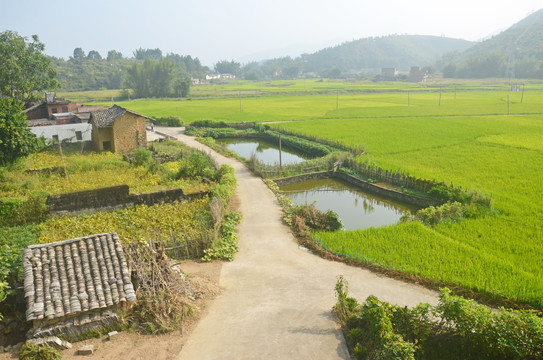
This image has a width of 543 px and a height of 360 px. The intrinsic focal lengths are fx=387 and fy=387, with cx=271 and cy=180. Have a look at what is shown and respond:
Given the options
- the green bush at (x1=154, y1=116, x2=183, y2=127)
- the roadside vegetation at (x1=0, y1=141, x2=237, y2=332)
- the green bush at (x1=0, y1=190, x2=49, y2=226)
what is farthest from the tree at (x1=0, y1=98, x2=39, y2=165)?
the green bush at (x1=154, y1=116, x2=183, y2=127)

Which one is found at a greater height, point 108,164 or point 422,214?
point 108,164

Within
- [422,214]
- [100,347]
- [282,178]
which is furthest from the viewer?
[282,178]

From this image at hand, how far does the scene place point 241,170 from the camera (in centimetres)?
2430

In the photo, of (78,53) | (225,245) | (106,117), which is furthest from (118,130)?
(78,53)

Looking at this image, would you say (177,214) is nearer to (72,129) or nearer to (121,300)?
(121,300)

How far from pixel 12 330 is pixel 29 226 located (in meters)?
7.04

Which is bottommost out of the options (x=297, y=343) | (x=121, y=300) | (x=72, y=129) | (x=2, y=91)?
(x=297, y=343)

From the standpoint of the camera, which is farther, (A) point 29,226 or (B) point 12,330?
(A) point 29,226

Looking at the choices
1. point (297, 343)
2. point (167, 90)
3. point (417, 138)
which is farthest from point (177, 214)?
point (167, 90)

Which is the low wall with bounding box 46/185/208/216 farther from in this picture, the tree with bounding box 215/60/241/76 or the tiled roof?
the tree with bounding box 215/60/241/76

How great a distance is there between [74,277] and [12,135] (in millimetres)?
15516

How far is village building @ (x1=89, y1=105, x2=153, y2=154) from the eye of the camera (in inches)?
1056

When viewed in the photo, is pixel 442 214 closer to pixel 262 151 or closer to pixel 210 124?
pixel 262 151

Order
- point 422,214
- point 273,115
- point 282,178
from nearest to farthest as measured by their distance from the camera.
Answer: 1. point 422,214
2. point 282,178
3. point 273,115
